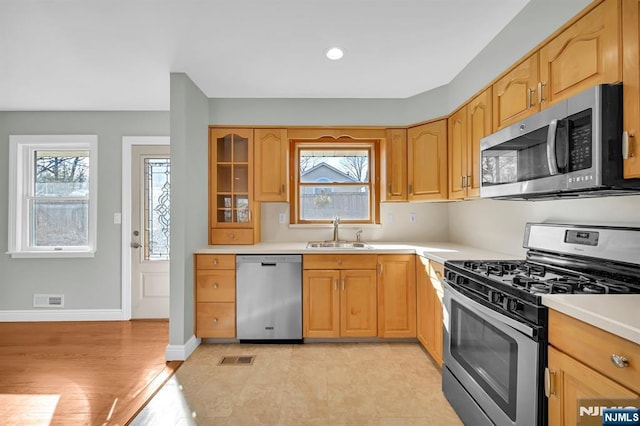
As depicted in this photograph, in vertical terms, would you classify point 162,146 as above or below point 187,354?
above

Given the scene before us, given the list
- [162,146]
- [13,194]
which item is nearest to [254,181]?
[162,146]

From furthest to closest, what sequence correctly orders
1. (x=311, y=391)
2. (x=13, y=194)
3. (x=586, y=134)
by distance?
(x=13, y=194), (x=311, y=391), (x=586, y=134)

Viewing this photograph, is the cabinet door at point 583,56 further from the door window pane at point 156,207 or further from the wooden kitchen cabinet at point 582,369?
the door window pane at point 156,207

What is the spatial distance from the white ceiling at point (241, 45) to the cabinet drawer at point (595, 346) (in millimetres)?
1790

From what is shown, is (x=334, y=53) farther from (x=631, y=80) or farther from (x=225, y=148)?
(x=631, y=80)

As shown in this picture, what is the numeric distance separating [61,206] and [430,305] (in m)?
4.21

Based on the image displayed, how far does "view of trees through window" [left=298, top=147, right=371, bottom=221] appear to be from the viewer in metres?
3.79

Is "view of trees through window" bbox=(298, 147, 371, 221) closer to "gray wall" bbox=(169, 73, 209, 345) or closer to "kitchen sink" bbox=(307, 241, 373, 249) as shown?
"kitchen sink" bbox=(307, 241, 373, 249)

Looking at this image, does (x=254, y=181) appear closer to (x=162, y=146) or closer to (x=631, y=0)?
(x=162, y=146)

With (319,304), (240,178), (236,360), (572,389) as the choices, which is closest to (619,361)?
(572,389)

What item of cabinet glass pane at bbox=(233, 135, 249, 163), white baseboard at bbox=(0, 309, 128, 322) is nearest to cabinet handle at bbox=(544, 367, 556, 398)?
cabinet glass pane at bbox=(233, 135, 249, 163)

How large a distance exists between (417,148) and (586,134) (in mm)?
1997

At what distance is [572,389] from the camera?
115cm

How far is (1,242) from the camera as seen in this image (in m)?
3.82
